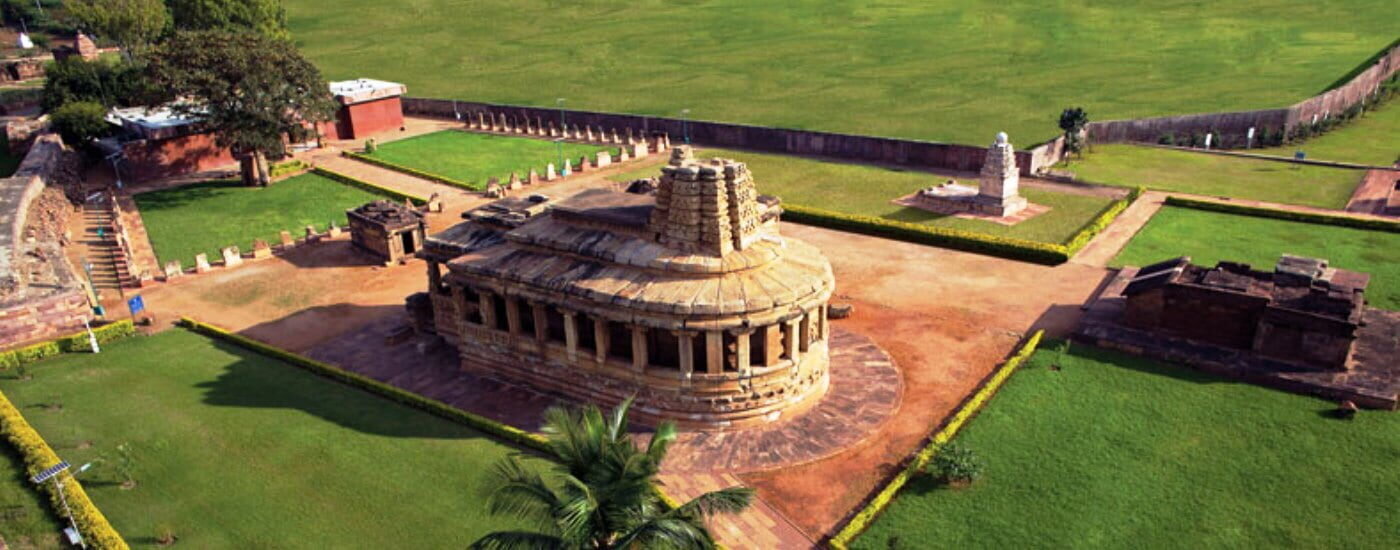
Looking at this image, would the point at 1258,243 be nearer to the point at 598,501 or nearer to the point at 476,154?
the point at 598,501

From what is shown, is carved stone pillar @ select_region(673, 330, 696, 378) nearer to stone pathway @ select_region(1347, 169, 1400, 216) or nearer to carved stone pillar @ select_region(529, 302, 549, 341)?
carved stone pillar @ select_region(529, 302, 549, 341)

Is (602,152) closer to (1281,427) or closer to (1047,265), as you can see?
(1047,265)

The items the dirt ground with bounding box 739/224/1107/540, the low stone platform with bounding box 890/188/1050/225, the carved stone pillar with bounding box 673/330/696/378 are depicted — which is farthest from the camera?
the low stone platform with bounding box 890/188/1050/225

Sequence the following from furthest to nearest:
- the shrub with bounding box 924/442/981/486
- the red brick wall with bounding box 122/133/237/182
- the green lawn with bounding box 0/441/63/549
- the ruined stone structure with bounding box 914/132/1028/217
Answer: the red brick wall with bounding box 122/133/237/182 → the ruined stone structure with bounding box 914/132/1028/217 → the shrub with bounding box 924/442/981/486 → the green lawn with bounding box 0/441/63/549

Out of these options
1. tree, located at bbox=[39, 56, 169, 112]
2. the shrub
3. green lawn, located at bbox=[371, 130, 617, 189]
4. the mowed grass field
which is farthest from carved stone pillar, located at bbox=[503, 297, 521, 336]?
tree, located at bbox=[39, 56, 169, 112]

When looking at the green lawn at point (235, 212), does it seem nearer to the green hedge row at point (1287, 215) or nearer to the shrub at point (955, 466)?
the shrub at point (955, 466)

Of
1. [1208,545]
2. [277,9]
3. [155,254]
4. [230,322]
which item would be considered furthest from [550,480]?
[277,9]

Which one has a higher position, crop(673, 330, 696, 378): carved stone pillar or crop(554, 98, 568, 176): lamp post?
crop(554, 98, 568, 176): lamp post
